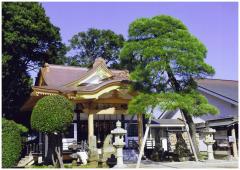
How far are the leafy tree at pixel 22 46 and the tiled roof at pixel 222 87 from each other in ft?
32.6

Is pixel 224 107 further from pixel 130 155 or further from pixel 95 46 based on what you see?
pixel 95 46

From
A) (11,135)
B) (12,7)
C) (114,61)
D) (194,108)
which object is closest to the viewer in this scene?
(11,135)

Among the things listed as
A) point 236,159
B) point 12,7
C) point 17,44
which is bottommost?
point 236,159

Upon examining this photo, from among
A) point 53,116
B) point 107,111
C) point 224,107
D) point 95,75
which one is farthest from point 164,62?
point 224,107

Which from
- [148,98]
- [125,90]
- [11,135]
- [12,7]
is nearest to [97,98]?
[125,90]

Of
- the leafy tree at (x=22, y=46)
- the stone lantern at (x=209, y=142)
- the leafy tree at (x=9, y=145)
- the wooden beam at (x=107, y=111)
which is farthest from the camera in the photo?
the leafy tree at (x=22, y=46)

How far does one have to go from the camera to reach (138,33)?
41.3 feet

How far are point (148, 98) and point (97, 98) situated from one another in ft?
11.8

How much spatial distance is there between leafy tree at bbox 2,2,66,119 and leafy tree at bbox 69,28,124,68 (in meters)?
11.9

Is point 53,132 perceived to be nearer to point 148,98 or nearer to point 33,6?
point 148,98

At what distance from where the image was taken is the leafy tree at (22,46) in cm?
1895

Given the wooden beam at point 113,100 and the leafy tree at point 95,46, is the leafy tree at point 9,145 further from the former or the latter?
the leafy tree at point 95,46

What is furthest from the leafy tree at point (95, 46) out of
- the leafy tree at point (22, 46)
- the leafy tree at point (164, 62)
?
the leafy tree at point (164, 62)

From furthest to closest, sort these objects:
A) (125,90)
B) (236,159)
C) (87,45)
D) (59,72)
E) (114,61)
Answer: (87,45) → (114,61) → (59,72) → (125,90) → (236,159)
